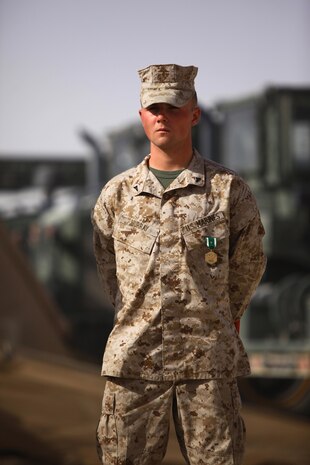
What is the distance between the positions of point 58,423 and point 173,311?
3.73 m

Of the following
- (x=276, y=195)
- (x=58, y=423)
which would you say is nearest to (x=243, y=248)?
(x=58, y=423)

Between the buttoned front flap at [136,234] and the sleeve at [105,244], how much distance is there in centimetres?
6

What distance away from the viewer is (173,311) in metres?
2.53

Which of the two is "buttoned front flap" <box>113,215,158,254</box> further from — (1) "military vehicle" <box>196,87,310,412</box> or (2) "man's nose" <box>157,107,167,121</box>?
(1) "military vehicle" <box>196,87,310,412</box>

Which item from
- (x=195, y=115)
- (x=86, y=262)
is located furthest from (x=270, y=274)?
(x=195, y=115)

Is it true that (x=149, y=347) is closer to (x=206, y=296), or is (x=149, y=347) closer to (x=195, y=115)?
(x=206, y=296)

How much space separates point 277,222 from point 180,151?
27.9 feet

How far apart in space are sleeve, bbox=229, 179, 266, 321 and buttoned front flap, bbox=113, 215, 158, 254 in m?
0.20

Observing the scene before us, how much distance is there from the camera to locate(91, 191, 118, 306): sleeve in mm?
2652

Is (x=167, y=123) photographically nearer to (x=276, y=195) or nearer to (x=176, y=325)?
(x=176, y=325)

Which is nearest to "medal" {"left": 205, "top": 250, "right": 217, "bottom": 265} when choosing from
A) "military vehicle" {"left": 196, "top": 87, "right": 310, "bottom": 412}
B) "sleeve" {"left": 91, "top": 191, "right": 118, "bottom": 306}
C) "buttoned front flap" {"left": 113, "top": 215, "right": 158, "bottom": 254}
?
"buttoned front flap" {"left": 113, "top": 215, "right": 158, "bottom": 254}

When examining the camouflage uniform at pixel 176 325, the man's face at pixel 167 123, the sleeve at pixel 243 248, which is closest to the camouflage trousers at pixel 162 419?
the camouflage uniform at pixel 176 325

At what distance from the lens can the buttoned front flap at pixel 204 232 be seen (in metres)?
2.54

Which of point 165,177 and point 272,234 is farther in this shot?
point 272,234
